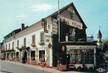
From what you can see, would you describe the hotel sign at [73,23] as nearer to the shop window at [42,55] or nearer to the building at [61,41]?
the building at [61,41]

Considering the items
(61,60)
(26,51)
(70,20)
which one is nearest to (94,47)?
(61,60)

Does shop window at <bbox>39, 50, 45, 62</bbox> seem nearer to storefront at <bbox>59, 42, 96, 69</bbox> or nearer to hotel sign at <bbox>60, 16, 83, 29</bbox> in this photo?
hotel sign at <bbox>60, 16, 83, 29</bbox>

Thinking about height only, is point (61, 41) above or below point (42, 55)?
above

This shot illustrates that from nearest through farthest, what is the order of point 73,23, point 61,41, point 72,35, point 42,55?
point 61,41
point 72,35
point 73,23
point 42,55

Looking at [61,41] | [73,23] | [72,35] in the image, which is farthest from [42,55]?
[73,23]

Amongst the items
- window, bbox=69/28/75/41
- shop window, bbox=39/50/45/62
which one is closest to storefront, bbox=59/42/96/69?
window, bbox=69/28/75/41

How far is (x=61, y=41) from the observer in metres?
48.3

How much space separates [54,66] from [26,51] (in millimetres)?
15591

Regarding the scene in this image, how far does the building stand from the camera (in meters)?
41.5

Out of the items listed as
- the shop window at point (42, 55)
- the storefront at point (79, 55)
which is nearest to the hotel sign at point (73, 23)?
the shop window at point (42, 55)

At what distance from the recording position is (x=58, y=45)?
1884 inches

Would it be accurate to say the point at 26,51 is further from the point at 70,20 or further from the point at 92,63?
the point at 92,63

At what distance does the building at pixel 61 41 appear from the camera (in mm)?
41500

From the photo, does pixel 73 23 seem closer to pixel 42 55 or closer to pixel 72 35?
pixel 72 35
